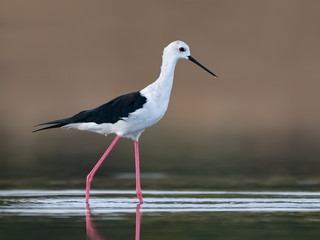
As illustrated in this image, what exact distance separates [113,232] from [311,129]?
19.9m

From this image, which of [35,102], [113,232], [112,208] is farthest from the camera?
[35,102]

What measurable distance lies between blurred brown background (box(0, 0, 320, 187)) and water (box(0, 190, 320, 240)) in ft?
24.9

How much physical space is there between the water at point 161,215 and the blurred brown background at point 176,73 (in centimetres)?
758

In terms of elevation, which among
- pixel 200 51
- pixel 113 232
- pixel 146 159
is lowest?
pixel 113 232

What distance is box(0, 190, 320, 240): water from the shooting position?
34.5 feet

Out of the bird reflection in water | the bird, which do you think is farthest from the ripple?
the bird

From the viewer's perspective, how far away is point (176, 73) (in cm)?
5366

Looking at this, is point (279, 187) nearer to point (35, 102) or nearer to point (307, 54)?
point (35, 102)

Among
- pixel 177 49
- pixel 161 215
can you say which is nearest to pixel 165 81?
pixel 177 49

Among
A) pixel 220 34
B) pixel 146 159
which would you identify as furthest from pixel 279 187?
pixel 220 34

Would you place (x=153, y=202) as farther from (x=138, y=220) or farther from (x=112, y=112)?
(x=138, y=220)

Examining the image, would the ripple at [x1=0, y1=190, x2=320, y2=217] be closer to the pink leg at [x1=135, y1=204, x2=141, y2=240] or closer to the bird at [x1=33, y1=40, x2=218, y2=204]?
the pink leg at [x1=135, y1=204, x2=141, y2=240]

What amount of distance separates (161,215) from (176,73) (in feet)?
138

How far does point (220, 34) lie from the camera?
62.4 m
